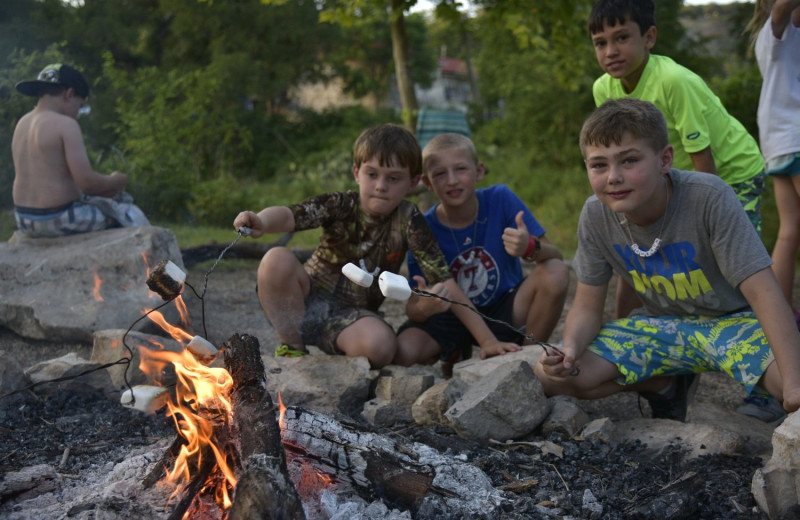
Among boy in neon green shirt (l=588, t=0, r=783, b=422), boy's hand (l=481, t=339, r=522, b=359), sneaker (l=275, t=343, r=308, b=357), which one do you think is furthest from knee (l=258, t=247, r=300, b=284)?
boy in neon green shirt (l=588, t=0, r=783, b=422)

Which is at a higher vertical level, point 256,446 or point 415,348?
point 256,446

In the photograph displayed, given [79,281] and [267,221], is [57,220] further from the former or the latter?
[267,221]

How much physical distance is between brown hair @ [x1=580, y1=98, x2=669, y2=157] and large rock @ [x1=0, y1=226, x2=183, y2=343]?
292cm

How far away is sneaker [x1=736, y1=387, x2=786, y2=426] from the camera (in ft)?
10.7

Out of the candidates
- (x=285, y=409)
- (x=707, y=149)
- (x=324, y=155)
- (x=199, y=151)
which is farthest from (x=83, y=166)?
(x=324, y=155)

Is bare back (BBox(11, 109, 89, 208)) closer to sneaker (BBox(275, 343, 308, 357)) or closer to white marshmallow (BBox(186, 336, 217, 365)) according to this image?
sneaker (BBox(275, 343, 308, 357))

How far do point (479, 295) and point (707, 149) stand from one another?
4.61ft

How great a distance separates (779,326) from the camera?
2.63 meters

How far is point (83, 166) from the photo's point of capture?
16.2 feet

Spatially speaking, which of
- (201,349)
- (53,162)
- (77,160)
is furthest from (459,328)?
(53,162)

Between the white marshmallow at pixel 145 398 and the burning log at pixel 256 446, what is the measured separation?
0.25 meters

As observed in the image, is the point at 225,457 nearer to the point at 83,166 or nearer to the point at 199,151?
the point at 83,166

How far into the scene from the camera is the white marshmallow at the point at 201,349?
2498mm

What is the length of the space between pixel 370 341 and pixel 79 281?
2.24m
